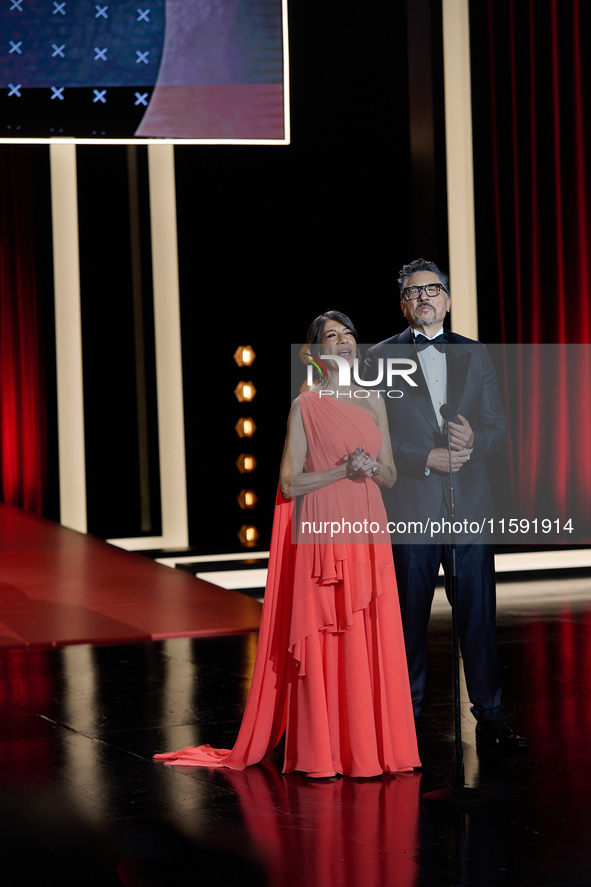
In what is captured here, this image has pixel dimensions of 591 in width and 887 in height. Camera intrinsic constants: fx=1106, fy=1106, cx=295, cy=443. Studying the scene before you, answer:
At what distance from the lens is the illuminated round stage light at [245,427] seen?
8.25 metres

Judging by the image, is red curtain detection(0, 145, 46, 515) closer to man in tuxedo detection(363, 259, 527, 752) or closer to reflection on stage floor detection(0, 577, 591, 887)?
reflection on stage floor detection(0, 577, 591, 887)

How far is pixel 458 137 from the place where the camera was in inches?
297

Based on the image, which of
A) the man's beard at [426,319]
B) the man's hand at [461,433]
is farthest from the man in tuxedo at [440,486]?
the man's hand at [461,433]

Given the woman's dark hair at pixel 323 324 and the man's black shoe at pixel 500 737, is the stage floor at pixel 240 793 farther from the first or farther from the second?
the woman's dark hair at pixel 323 324

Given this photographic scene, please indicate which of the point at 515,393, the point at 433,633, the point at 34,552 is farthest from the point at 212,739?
the point at 515,393

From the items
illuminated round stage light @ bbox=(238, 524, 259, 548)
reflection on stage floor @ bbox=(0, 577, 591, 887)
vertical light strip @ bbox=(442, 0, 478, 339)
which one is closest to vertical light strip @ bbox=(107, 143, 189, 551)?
illuminated round stage light @ bbox=(238, 524, 259, 548)

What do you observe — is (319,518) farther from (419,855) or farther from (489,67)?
(489,67)

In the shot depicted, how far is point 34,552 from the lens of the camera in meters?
6.64

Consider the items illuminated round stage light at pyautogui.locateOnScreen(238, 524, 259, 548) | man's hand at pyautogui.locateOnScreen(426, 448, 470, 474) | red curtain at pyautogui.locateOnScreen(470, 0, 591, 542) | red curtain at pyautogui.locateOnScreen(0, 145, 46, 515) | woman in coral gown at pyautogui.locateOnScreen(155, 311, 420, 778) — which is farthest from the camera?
red curtain at pyautogui.locateOnScreen(0, 145, 46, 515)

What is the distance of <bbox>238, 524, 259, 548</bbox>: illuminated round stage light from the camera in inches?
321

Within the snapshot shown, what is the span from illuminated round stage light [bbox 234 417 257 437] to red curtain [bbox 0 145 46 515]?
148 cm

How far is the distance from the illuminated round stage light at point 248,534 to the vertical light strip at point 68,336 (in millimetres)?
1190

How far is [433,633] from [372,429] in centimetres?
223

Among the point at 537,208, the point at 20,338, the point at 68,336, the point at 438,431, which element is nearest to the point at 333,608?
the point at 438,431
